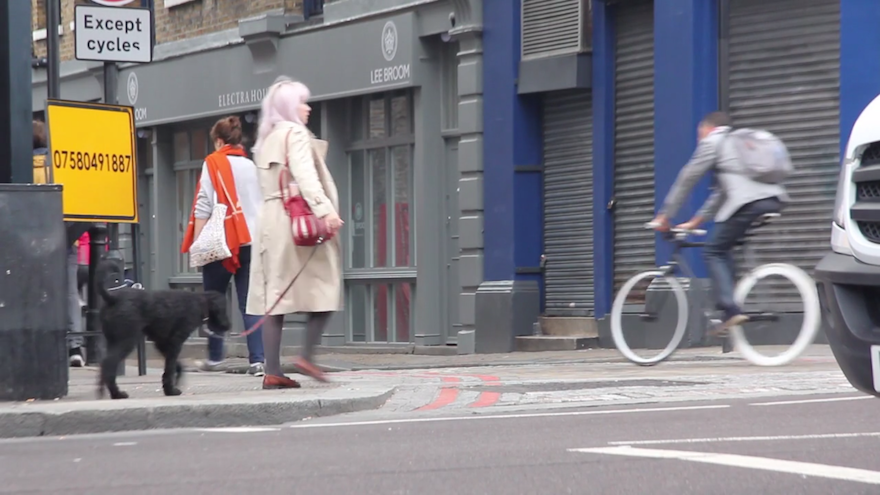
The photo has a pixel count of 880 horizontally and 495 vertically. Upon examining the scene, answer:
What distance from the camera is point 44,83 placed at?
84.0 ft

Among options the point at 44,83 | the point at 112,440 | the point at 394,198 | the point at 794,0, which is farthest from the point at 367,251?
the point at 112,440

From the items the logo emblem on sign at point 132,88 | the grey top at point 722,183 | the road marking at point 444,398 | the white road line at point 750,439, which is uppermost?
the logo emblem on sign at point 132,88

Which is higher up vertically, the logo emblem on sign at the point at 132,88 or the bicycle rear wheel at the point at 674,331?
the logo emblem on sign at the point at 132,88

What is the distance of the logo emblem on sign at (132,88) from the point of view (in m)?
23.2

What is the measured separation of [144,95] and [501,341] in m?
8.24

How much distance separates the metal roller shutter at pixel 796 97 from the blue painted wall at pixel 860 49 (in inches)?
6.7

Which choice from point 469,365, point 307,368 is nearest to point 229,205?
point 307,368

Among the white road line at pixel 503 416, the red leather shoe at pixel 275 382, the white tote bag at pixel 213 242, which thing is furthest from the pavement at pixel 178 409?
the white tote bag at pixel 213 242

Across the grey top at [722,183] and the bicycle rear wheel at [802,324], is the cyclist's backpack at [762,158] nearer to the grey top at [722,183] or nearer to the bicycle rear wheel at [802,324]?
the grey top at [722,183]

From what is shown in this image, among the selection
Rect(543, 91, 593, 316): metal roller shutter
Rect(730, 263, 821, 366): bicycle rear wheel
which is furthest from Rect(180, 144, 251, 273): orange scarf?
Rect(543, 91, 593, 316): metal roller shutter

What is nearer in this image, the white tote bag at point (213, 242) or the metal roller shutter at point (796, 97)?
the white tote bag at point (213, 242)

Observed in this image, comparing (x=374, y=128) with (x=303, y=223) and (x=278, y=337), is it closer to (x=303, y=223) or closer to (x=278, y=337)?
(x=278, y=337)

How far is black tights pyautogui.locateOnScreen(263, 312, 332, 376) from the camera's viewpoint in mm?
9414

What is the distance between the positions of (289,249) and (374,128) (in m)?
10.0
